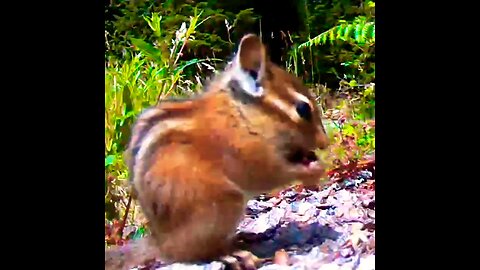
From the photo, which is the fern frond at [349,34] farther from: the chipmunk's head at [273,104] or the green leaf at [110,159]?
the green leaf at [110,159]

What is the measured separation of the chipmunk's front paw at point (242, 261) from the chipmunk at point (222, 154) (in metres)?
0.02

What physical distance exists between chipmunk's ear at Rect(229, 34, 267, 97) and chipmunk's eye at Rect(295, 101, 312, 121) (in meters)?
0.09

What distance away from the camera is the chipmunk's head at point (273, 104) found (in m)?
1.58

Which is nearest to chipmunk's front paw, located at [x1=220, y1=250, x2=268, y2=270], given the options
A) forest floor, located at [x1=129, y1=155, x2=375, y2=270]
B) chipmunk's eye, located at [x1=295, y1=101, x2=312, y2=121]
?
forest floor, located at [x1=129, y1=155, x2=375, y2=270]

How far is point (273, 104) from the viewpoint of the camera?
158cm

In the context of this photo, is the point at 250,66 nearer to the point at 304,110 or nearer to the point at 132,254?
the point at 304,110

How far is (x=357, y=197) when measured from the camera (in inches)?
64.8

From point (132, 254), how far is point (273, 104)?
0.45 metres

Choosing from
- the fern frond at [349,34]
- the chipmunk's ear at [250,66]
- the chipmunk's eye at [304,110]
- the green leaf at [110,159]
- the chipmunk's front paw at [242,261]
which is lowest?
the chipmunk's front paw at [242,261]

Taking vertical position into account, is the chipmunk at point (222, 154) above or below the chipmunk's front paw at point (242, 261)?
above

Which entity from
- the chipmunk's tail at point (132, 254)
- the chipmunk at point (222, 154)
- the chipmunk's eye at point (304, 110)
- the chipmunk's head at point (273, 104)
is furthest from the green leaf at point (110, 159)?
the chipmunk's eye at point (304, 110)

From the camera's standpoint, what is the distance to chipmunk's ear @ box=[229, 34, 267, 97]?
158cm
